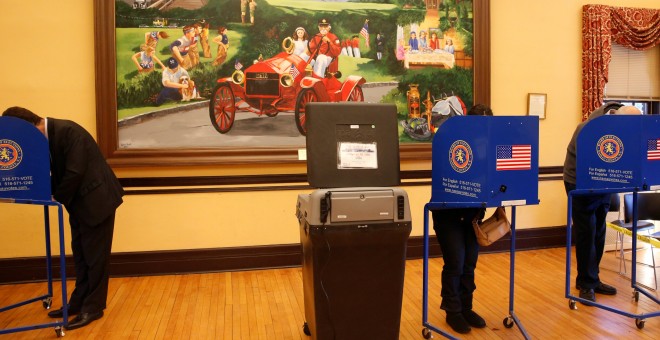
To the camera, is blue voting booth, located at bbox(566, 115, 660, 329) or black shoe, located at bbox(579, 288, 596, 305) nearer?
blue voting booth, located at bbox(566, 115, 660, 329)

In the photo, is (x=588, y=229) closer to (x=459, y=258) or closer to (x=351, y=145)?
(x=459, y=258)

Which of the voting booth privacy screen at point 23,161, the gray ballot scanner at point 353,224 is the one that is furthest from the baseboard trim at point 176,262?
the gray ballot scanner at point 353,224

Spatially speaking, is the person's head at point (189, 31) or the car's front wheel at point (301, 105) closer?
the person's head at point (189, 31)

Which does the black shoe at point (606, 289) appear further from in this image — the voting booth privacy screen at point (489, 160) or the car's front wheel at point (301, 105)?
the car's front wheel at point (301, 105)

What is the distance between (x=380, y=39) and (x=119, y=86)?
96.9 inches

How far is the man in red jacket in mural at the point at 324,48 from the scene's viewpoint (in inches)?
181

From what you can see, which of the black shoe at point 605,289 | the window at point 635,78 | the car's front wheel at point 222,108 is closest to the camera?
the black shoe at point 605,289

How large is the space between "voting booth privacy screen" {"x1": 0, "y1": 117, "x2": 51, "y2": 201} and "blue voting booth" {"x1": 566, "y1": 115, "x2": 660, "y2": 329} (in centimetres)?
348

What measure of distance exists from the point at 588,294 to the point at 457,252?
1.34m

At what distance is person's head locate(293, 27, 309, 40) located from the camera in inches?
179

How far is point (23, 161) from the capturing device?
3068 millimetres

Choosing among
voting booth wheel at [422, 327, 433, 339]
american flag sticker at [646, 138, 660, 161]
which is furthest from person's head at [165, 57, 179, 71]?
american flag sticker at [646, 138, 660, 161]

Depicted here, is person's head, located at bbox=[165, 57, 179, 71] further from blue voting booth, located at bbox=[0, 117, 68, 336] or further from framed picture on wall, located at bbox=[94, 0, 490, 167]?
blue voting booth, located at bbox=[0, 117, 68, 336]

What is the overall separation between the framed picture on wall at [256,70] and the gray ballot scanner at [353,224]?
1.79 meters
